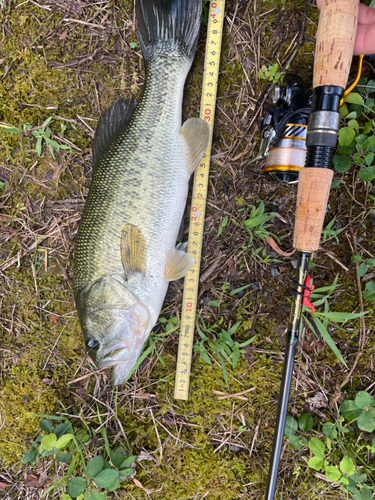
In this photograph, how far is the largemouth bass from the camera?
216 cm

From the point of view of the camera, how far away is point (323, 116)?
169 centimetres

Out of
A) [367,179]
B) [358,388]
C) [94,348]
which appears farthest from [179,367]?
[367,179]

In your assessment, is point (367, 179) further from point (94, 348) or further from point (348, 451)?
point (94, 348)

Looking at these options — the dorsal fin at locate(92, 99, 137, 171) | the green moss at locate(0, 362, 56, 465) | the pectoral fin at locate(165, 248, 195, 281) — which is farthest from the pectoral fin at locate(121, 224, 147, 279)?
the green moss at locate(0, 362, 56, 465)

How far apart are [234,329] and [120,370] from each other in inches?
36.1

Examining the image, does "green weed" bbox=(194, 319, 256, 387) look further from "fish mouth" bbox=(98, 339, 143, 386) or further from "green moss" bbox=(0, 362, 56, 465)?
"green moss" bbox=(0, 362, 56, 465)

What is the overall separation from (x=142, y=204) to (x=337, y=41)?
151 cm

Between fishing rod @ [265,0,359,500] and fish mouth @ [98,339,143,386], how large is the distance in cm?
120

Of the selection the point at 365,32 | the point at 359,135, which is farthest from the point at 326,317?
the point at 365,32

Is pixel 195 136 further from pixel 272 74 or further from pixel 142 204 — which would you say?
pixel 272 74

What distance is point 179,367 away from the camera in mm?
2486

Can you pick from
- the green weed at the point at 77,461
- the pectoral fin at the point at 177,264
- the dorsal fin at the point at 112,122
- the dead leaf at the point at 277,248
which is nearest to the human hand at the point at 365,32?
the dead leaf at the point at 277,248

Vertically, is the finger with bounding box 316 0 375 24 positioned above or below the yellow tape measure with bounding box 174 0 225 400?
above

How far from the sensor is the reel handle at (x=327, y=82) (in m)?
1.70
